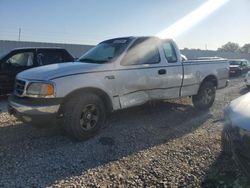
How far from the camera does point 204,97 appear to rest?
26.8 ft

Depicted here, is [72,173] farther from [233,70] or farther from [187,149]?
[233,70]

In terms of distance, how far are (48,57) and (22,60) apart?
0.88 metres

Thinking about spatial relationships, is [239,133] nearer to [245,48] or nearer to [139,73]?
[139,73]

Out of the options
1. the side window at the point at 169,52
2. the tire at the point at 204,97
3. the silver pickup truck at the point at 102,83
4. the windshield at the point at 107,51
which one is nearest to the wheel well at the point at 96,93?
the silver pickup truck at the point at 102,83

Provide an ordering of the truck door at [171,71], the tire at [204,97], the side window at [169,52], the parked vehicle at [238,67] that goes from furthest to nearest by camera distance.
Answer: the parked vehicle at [238,67] < the tire at [204,97] < the side window at [169,52] < the truck door at [171,71]

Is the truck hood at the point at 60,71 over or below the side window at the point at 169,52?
below

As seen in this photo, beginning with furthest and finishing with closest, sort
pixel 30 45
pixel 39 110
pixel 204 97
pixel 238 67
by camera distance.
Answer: pixel 238 67 → pixel 30 45 → pixel 204 97 → pixel 39 110

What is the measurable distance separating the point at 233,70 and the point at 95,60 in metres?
17.8

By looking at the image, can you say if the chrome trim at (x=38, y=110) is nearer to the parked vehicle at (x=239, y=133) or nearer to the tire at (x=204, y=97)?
the parked vehicle at (x=239, y=133)

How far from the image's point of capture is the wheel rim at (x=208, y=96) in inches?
321

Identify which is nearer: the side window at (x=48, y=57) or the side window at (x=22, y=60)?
the side window at (x=22, y=60)

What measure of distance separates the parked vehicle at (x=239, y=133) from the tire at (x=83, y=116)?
7.57 feet

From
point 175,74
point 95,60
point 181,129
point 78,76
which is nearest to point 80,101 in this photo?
point 78,76

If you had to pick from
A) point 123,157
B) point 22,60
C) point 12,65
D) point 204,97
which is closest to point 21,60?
point 22,60
